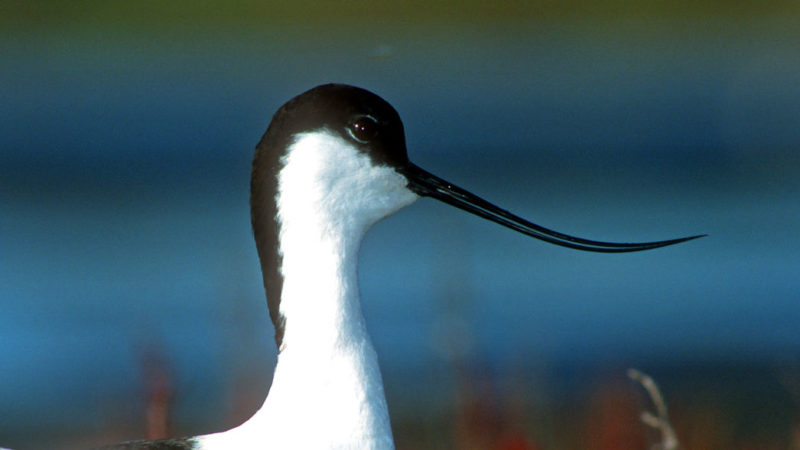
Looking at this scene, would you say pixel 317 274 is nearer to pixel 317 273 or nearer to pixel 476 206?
pixel 317 273

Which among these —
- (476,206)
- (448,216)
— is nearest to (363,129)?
(476,206)

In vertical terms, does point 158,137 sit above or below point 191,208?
above

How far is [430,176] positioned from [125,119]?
7193 millimetres

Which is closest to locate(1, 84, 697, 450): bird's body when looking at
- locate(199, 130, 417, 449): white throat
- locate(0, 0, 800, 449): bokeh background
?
locate(199, 130, 417, 449): white throat

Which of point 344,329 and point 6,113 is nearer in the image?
point 344,329

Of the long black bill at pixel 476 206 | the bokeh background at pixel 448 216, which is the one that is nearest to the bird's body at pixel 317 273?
the long black bill at pixel 476 206

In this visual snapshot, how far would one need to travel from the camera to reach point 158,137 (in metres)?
8.95

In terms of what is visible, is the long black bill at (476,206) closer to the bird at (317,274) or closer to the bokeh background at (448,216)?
the bird at (317,274)

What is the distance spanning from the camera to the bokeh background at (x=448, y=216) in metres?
5.29

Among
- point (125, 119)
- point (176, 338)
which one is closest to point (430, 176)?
point (176, 338)

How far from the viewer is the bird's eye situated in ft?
7.32

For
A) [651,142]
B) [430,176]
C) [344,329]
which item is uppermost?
[651,142]

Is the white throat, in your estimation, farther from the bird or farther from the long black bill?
the long black bill

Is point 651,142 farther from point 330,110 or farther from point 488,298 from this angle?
→ point 330,110
